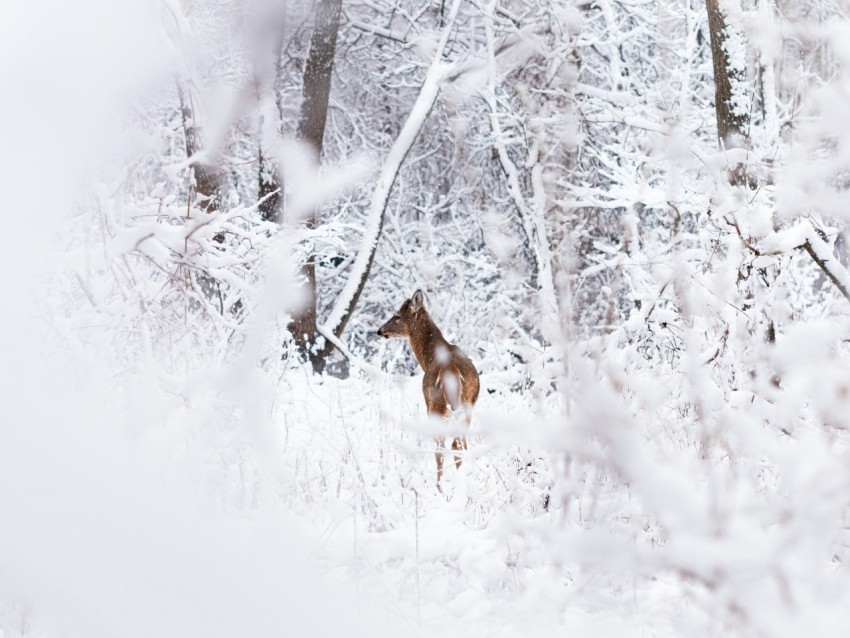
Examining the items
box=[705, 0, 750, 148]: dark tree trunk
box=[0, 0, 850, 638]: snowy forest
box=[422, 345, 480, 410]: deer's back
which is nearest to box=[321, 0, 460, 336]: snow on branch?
box=[0, 0, 850, 638]: snowy forest

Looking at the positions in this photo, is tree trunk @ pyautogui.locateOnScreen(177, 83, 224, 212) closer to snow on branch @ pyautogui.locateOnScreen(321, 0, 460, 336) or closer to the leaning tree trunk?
the leaning tree trunk

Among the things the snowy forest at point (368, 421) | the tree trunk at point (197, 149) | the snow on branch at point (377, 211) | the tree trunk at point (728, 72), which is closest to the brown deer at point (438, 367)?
the snowy forest at point (368, 421)

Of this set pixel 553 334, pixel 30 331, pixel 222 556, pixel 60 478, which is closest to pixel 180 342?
pixel 30 331

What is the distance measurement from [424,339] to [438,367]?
1.22m

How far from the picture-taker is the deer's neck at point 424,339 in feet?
24.8

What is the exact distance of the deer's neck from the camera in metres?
7.56

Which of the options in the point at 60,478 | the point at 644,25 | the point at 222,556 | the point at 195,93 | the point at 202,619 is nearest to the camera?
the point at 202,619

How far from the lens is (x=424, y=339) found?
786 centimetres

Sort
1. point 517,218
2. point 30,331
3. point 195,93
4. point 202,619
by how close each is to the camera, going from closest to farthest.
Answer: point 202,619
point 30,331
point 195,93
point 517,218

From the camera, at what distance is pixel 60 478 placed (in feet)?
7.38

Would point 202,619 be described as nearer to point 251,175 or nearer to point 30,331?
point 30,331

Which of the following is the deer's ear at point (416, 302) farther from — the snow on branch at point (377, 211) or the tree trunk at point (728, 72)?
the tree trunk at point (728, 72)

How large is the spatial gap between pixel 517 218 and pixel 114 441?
11656 mm

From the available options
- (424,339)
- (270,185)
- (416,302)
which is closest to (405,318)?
(416,302)
